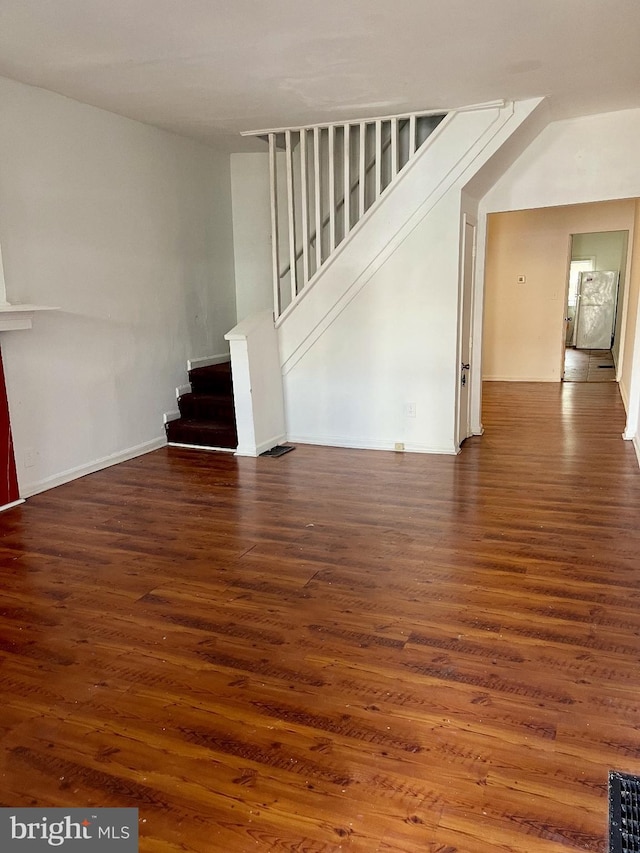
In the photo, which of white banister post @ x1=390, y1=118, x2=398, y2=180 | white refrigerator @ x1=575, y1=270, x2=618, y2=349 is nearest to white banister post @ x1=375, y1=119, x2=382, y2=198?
white banister post @ x1=390, y1=118, x2=398, y2=180

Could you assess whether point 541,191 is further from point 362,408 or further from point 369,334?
point 362,408

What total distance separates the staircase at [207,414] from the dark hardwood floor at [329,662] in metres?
1.19

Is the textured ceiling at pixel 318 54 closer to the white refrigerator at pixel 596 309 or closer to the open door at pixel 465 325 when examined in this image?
the open door at pixel 465 325

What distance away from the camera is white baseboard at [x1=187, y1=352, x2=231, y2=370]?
A: 5.95 metres

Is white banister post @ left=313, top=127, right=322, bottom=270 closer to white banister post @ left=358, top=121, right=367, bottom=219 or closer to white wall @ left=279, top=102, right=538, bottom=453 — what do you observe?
white wall @ left=279, top=102, right=538, bottom=453

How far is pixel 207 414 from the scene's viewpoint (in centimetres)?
571

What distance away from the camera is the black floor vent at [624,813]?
1.52 meters

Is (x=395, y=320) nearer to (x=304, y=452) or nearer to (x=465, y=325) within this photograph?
(x=465, y=325)

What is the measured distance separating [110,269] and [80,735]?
382cm

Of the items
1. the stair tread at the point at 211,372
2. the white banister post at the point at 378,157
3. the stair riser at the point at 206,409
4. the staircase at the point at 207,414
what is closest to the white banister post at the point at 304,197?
the white banister post at the point at 378,157

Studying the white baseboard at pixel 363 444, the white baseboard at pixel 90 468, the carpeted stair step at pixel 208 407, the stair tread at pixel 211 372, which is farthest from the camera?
the stair tread at pixel 211 372

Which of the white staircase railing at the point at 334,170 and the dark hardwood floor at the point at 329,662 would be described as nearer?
the dark hardwood floor at the point at 329,662

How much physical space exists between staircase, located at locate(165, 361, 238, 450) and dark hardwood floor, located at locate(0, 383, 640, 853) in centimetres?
119

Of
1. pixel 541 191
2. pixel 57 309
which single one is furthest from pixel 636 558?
pixel 57 309
